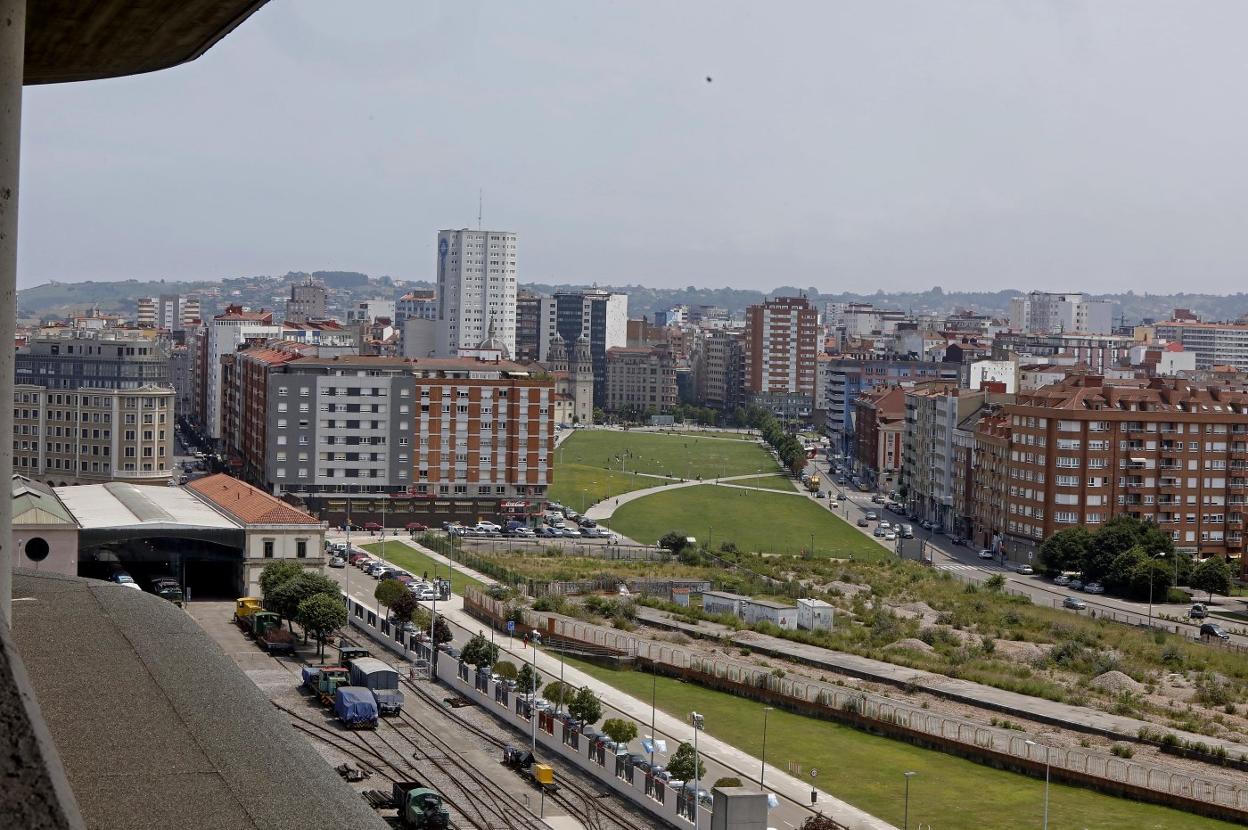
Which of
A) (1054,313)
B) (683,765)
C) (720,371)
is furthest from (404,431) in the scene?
(1054,313)

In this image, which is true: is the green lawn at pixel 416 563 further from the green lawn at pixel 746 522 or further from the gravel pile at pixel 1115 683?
the gravel pile at pixel 1115 683

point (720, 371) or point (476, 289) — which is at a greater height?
point (476, 289)

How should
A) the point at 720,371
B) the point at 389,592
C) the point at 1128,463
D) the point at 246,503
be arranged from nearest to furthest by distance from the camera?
the point at 389,592 → the point at 246,503 → the point at 1128,463 → the point at 720,371

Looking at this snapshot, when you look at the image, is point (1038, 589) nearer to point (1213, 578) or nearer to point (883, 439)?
point (1213, 578)

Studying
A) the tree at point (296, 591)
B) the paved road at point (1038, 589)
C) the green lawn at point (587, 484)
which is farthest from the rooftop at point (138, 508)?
the paved road at point (1038, 589)

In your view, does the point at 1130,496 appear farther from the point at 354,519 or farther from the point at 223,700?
the point at 223,700

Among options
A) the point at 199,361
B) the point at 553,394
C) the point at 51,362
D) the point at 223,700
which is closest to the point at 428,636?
the point at 223,700

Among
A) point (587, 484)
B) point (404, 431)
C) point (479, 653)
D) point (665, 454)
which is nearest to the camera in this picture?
point (479, 653)
